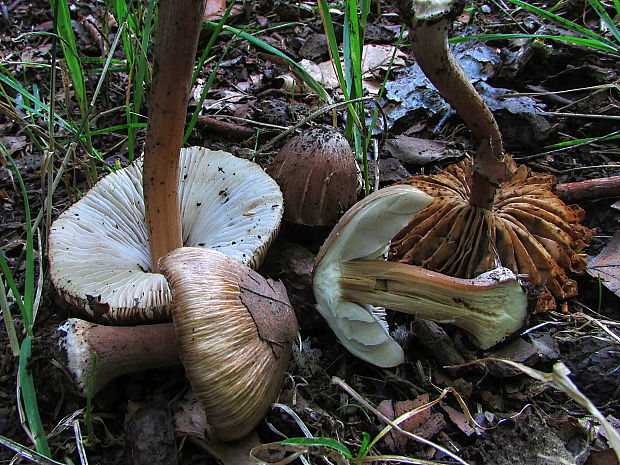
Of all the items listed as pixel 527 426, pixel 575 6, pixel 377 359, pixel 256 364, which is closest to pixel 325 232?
pixel 377 359

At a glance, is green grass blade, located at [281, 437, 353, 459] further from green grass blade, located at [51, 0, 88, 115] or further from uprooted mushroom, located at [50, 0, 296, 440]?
green grass blade, located at [51, 0, 88, 115]

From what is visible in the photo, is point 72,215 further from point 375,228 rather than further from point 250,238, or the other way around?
point 375,228

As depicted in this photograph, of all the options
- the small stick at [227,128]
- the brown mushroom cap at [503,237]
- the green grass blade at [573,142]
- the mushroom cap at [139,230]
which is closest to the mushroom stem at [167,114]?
the mushroom cap at [139,230]

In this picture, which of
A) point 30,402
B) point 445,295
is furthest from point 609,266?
point 30,402

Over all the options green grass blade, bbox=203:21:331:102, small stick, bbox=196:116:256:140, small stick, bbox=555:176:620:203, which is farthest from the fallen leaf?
small stick, bbox=196:116:256:140

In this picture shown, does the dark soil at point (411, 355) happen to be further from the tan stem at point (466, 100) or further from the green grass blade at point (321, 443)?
the tan stem at point (466, 100)

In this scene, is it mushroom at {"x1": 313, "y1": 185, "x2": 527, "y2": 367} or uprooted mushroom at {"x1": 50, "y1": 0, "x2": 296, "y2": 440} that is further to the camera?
mushroom at {"x1": 313, "y1": 185, "x2": 527, "y2": 367}
